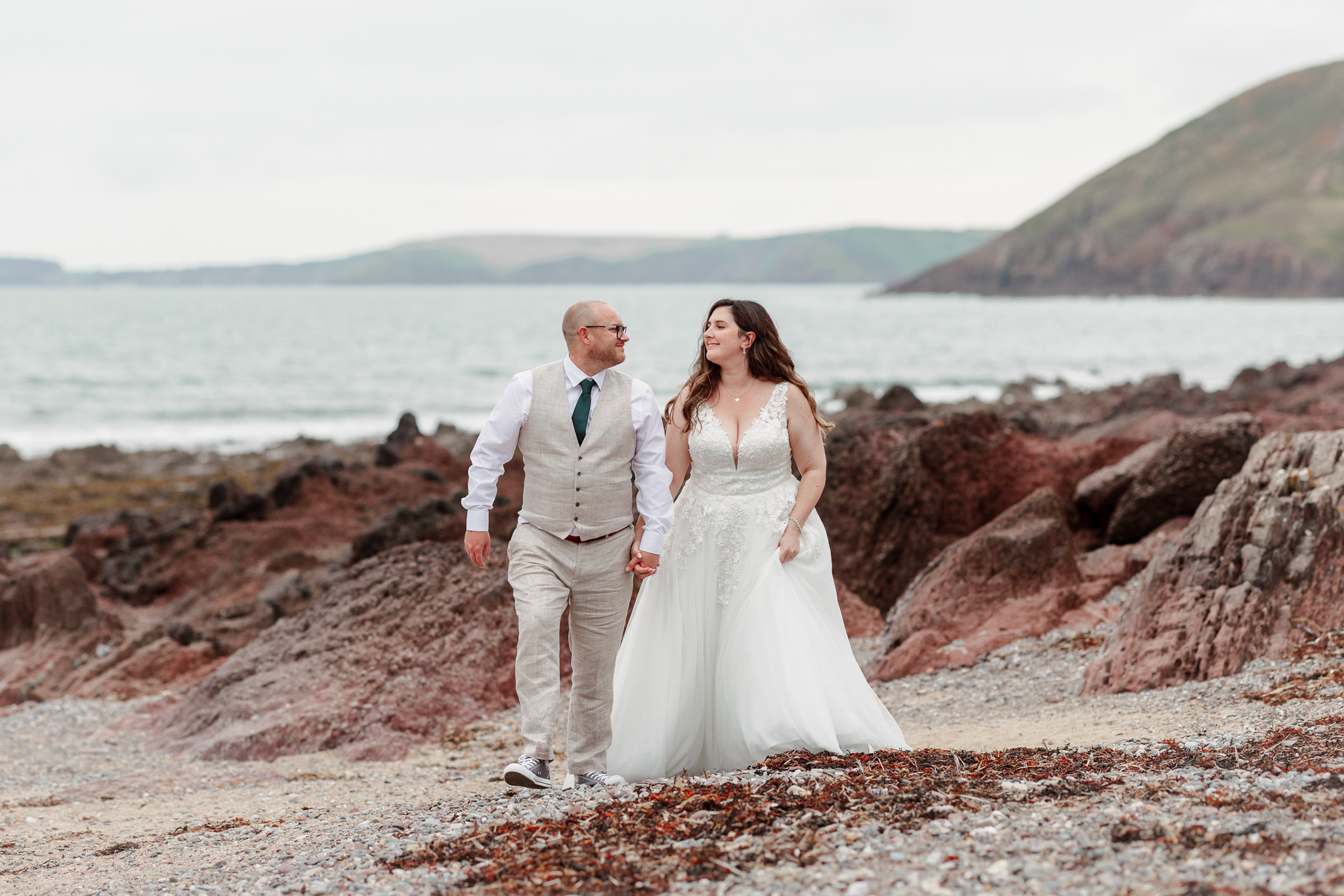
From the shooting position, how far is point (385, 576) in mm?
9719

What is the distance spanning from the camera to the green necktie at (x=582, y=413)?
215 inches

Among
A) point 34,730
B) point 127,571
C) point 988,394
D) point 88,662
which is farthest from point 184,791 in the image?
point 988,394

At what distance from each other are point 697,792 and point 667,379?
4499 cm

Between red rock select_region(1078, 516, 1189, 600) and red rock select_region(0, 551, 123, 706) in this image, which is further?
red rock select_region(0, 551, 123, 706)

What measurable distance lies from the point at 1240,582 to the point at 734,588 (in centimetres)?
373

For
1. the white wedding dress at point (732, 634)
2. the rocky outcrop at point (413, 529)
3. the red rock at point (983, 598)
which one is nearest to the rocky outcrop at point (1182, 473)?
the red rock at point (983, 598)

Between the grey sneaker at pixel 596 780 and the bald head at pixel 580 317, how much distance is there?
203 centimetres

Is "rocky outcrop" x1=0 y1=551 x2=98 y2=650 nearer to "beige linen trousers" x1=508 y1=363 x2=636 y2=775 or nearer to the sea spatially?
"beige linen trousers" x1=508 y1=363 x2=636 y2=775

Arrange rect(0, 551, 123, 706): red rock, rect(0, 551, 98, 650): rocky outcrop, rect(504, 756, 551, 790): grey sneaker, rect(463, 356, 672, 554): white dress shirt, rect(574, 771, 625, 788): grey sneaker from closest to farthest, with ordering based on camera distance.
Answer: rect(504, 756, 551, 790): grey sneaker < rect(463, 356, 672, 554): white dress shirt < rect(574, 771, 625, 788): grey sneaker < rect(0, 551, 123, 706): red rock < rect(0, 551, 98, 650): rocky outcrop

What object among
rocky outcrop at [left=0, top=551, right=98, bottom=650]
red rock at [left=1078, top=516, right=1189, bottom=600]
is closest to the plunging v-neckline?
red rock at [left=1078, top=516, right=1189, bottom=600]

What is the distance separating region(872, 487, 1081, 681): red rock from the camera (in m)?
8.90

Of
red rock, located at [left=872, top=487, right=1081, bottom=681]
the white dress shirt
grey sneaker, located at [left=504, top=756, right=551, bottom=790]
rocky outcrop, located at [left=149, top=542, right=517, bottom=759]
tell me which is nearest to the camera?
grey sneaker, located at [left=504, top=756, right=551, bottom=790]

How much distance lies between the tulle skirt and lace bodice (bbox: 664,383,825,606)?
0.01 m

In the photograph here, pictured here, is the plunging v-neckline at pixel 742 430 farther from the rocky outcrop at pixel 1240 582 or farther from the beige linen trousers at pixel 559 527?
the rocky outcrop at pixel 1240 582
